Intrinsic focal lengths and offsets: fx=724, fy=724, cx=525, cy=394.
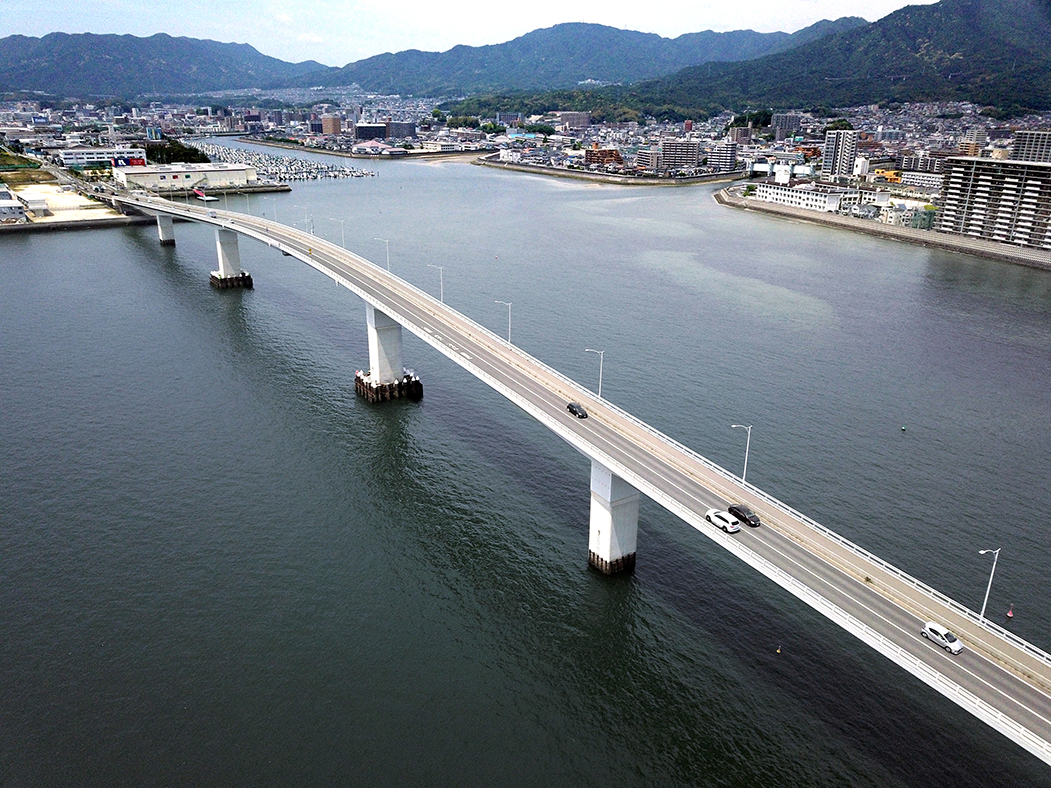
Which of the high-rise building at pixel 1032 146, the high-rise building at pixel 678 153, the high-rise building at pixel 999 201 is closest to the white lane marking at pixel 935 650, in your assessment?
the high-rise building at pixel 999 201

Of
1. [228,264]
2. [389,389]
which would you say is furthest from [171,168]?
[389,389]

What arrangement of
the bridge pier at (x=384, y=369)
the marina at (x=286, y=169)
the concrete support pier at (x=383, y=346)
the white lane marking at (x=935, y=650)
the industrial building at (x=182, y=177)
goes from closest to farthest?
the white lane marking at (x=935, y=650), the concrete support pier at (x=383, y=346), the bridge pier at (x=384, y=369), the industrial building at (x=182, y=177), the marina at (x=286, y=169)

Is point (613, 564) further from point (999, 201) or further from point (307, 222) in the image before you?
point (999, 201)

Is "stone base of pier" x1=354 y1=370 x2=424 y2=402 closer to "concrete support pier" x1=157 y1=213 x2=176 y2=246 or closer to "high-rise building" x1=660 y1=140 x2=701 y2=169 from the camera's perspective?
"concrete support pier" x1=157 y1=213 x2=176 y2=246

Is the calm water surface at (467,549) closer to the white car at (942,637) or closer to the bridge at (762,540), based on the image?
the bridge at (762,540)

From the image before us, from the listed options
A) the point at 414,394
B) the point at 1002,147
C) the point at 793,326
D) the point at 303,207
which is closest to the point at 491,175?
the point at 303,207

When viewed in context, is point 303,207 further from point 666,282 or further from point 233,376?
point 233,376
